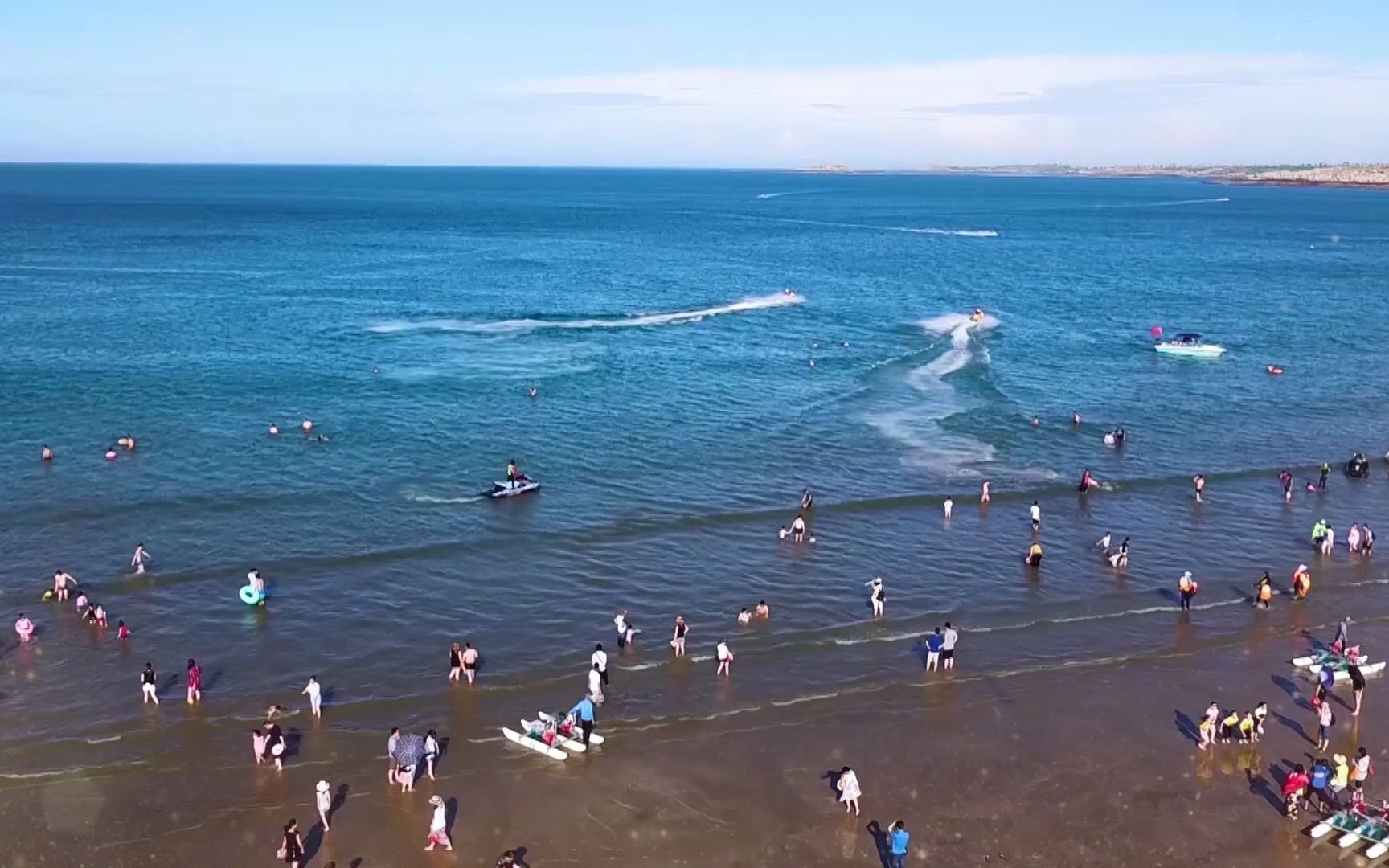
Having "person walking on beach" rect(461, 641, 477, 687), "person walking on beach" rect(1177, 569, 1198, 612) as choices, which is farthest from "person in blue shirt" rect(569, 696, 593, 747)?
"person walking on beach" rect(1177, 569, 1198, 612)

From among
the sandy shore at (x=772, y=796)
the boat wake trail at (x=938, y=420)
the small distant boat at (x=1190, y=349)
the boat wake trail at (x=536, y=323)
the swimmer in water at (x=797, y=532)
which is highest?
the boat wake trail at (x=536, y=323)

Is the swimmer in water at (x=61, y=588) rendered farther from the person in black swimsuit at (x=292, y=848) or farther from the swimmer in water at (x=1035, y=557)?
the swimmer in water at (x=1035, y=557)

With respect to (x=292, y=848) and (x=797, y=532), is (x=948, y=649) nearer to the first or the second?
(x=797, y=532)

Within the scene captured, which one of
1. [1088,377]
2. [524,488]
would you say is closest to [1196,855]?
[524,488]

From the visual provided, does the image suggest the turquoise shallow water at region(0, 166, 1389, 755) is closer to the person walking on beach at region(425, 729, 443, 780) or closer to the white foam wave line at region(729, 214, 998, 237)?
the person walking on beach at region(425, 729, 443, 780)

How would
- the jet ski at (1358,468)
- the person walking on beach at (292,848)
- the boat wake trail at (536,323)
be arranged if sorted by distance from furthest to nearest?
the boat wake trail at (536,323), the jet ski at (1358,468), the person walking on beach at (292,848)

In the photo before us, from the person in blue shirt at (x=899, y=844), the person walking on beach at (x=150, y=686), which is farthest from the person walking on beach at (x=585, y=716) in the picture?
the person walking on beach at (x=150, y=686)

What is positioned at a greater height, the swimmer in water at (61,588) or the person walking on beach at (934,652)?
the swimmer in water at (61,588)
